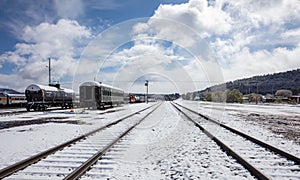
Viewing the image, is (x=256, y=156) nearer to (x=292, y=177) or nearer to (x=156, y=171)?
(x=292, y=177)

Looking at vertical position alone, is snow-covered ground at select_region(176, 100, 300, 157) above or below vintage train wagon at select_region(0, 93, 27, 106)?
below

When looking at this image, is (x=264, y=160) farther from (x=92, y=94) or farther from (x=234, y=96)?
(x=234, y=96)

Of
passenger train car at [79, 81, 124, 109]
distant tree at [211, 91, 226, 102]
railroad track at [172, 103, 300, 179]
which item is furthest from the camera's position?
distant tree at [211, 91, 226, 102]

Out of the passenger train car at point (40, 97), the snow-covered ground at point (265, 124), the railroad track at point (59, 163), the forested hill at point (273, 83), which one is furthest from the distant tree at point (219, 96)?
the railroad track at point (59, 163)

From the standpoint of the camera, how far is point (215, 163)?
5770mm

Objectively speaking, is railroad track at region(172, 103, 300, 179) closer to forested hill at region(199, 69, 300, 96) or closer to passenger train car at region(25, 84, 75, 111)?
passenger train car at region(25, 84, 75, 111)

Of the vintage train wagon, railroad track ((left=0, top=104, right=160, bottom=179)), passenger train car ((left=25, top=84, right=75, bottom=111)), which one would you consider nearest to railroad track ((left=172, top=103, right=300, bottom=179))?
railroad track ((left=0, top=104, right=160, bottom=179))

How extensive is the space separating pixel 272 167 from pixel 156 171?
→ 271 centimetres

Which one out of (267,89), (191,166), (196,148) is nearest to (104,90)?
(196,148)

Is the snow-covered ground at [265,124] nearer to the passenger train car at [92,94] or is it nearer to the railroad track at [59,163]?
the railroad track at [59,163]

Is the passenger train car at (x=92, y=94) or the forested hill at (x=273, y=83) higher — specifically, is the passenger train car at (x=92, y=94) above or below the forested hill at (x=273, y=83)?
below

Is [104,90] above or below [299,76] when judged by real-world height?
below

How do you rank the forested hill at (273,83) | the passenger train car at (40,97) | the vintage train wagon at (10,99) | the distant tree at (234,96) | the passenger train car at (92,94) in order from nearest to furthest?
the passenger train car at (92,94) → the passenger train car at (40,97) → the vintage train wagon at (10,99) → the distant tree at (234,96) → the forested hill at (273,83)

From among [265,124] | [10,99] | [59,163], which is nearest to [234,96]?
[10,99]
